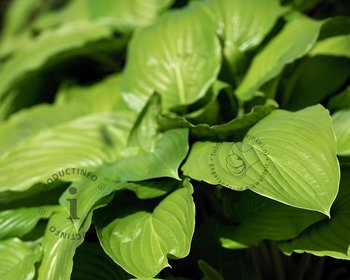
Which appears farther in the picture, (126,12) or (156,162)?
(126,12)

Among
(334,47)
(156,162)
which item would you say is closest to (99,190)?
(156,162)

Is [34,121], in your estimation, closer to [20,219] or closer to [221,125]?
[20,219]

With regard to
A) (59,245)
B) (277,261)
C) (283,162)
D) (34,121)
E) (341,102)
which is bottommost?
(277,261)

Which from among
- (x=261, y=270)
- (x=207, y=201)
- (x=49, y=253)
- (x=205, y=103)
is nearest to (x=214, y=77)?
(x=205, y=103)

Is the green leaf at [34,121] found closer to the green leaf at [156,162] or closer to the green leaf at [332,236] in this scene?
the green leaf at [156,162]

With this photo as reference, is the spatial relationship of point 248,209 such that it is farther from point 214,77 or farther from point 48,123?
point 48,123

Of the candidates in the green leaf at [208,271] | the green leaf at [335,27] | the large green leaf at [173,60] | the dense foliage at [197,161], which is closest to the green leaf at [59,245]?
the dense foliage at [197,161]
